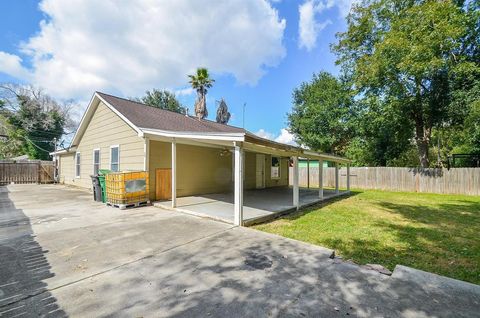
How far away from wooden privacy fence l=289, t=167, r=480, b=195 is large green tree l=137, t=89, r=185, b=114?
82.1 feet

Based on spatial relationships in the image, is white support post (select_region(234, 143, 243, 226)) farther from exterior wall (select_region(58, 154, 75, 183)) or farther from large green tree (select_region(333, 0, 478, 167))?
exterior wall (select_region(58, 154, 75, 183))

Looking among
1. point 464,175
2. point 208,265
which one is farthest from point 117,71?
point 464,175

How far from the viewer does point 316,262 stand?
3.64 metres

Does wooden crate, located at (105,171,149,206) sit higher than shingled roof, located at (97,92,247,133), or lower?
lower

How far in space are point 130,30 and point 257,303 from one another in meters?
11.1

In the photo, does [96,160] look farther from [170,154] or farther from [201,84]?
[201,84]

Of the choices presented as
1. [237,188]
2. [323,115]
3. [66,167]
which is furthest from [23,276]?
[323,115]

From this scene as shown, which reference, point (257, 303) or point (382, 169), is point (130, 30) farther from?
point (382, 169)

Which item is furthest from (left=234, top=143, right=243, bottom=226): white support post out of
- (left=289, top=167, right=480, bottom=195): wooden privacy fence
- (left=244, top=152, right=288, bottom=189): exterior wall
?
(left=289, top=167, right=480, bottom=195): wooden privacy fence

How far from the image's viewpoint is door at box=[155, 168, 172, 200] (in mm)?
8781

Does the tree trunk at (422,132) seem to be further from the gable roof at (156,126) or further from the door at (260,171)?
the door at (260,171)

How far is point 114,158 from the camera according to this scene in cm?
1049

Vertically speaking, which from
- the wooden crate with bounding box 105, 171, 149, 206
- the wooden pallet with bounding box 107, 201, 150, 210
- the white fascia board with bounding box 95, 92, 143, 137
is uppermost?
the white fascia board with bounding box 95, 92, 143, 137

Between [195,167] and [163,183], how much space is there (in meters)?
1.68
